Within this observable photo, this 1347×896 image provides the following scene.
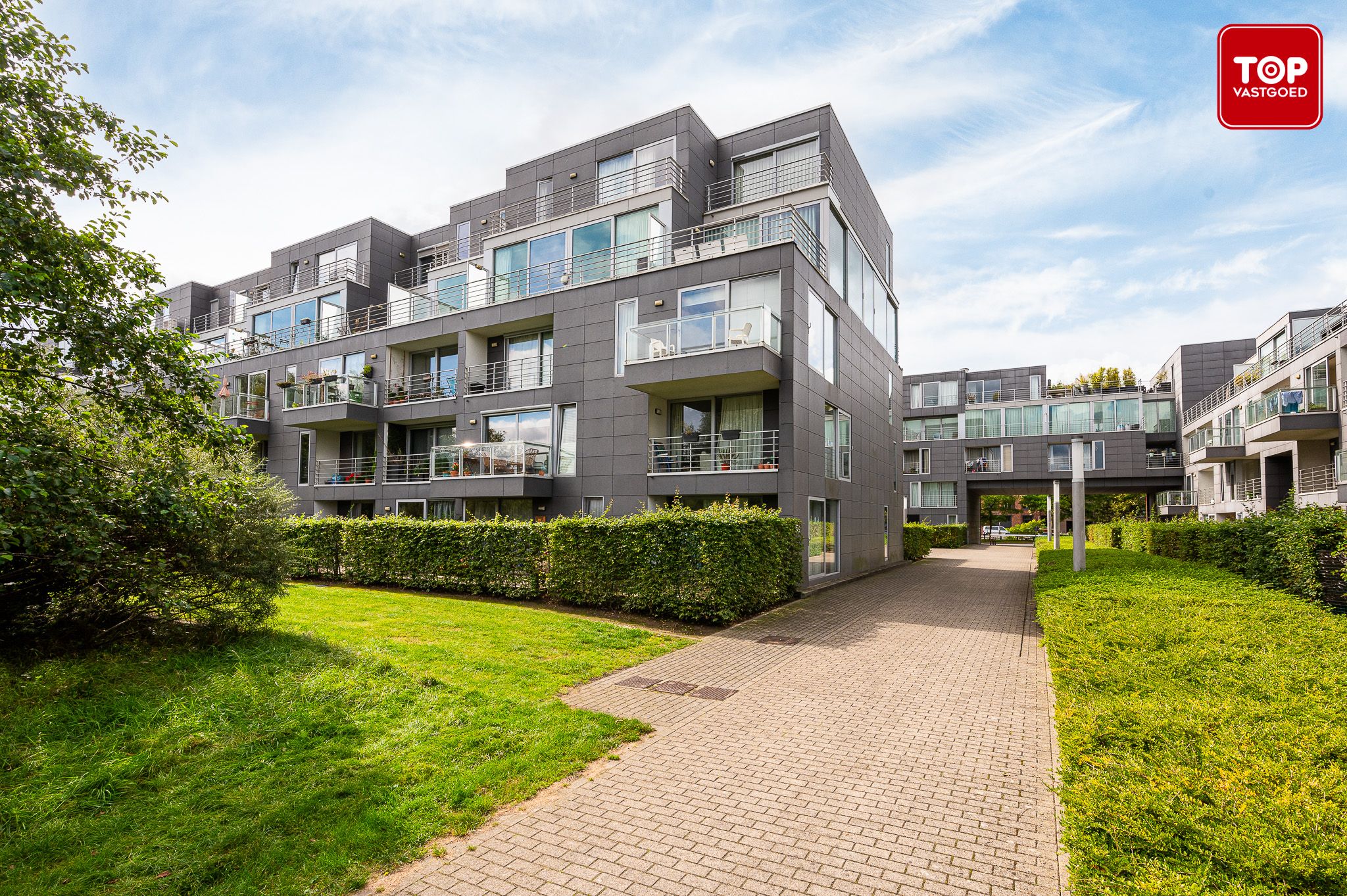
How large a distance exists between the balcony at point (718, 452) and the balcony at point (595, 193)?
7.64 meters

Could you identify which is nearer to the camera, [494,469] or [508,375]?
[494,469]

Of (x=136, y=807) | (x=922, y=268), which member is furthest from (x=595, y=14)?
(x=922, y=268)

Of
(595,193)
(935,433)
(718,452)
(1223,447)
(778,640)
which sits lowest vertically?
(778,640)

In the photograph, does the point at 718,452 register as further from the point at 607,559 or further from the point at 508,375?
Result: the point at 508,375

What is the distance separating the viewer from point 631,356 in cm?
1645

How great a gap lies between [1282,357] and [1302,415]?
22.3ft

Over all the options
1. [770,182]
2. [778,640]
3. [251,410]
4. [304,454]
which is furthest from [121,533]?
[251,410]

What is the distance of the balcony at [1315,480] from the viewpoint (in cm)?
2404

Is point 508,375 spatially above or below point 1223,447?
above

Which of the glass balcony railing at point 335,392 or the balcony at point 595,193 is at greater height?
the balcony at point 595,193

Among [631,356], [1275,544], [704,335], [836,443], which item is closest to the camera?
[1275,544]

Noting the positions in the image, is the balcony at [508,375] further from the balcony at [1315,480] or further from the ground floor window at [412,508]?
the balcony at [1315,480]

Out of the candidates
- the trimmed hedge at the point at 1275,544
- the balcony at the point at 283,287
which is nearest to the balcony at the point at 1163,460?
the trimmed hedge at the point at 1275,544

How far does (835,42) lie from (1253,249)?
687 cm
